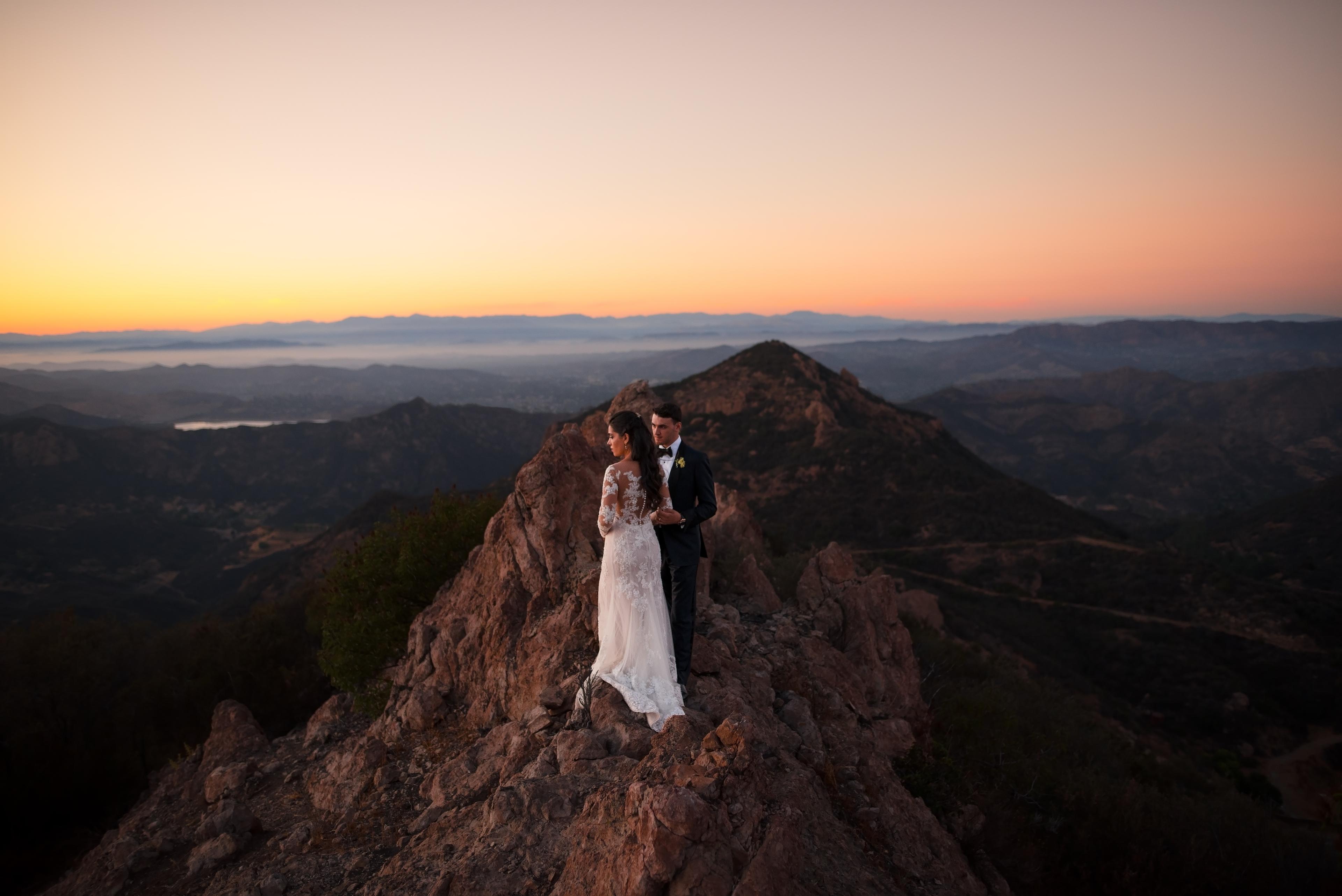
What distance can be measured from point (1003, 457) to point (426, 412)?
13523 centimetres

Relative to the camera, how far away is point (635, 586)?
7.13m

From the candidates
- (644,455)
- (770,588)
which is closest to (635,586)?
(644,455)

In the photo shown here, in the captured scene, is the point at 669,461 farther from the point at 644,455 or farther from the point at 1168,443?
the point at 1168,443

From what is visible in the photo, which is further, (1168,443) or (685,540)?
(1168,443)

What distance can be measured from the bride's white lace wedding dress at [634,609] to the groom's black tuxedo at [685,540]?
17 cm

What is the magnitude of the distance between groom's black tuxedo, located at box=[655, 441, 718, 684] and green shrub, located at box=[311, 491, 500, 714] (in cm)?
795

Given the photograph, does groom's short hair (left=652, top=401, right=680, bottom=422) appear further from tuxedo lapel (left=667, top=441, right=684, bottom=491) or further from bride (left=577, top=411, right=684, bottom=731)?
tuxedo lapel (left=667, top=441, right=684, bottom=491)

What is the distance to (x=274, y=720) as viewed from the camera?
1806cm

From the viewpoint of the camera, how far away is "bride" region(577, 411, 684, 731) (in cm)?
682

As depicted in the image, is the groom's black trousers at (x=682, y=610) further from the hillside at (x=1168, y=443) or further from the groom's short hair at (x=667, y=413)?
the hillside at (x=1168, y=443)

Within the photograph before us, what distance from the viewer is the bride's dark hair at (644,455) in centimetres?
681

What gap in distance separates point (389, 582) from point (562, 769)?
30.8 ft

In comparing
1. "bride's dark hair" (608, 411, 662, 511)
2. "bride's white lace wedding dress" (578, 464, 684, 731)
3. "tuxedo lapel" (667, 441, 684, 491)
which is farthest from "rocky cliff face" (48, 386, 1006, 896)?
"tuxedo lapel" (667, 441, 684, 491)

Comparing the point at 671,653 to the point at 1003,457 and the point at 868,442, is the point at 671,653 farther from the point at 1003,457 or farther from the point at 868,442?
the point at 1003,457
